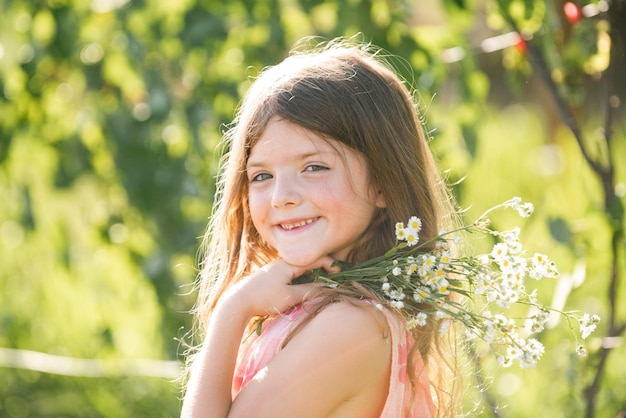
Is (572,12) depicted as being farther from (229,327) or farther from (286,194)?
(229,327)

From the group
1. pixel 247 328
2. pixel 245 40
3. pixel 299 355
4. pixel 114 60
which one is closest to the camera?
pixel 299 355

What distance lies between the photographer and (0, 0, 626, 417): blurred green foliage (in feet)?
8.78

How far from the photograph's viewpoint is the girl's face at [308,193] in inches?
62.2

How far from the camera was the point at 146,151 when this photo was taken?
3223 millimetres

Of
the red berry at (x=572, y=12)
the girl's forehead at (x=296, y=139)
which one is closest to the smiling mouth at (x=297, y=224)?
the girl's forehead at (x=296, y=139)

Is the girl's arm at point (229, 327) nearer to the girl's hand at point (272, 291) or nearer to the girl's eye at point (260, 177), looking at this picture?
the girl's hand at point (272, 291)

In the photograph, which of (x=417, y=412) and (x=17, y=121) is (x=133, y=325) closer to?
(x=17, y=121)

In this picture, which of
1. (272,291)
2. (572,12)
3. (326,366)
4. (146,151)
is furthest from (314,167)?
(146,151)

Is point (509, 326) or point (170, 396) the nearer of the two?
point (509, 326)

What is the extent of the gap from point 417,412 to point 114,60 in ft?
6.99

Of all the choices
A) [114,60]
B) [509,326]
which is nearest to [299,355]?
[509,326]

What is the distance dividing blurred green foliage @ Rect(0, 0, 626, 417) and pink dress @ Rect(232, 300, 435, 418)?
899 millimetres

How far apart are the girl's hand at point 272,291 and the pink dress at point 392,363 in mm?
29

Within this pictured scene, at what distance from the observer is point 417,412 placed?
1647mm
